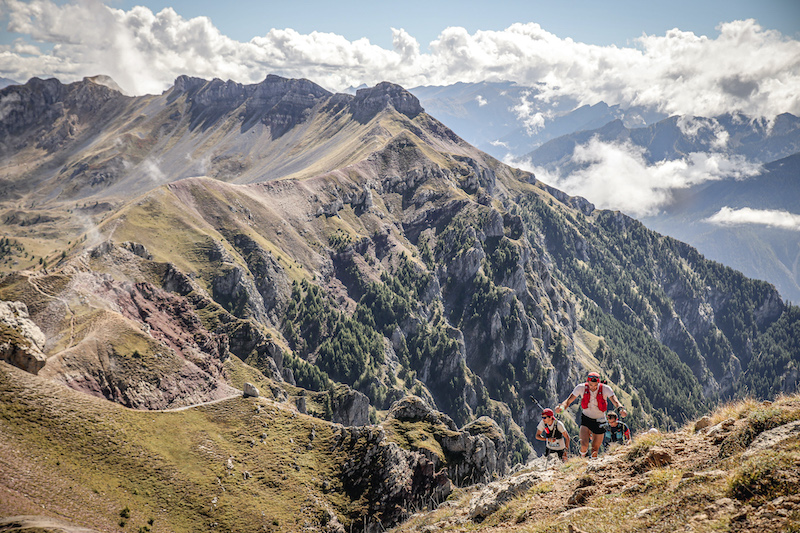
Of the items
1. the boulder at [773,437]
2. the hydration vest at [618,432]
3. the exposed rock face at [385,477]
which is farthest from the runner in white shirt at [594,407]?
the exposed rock face at [385,477]

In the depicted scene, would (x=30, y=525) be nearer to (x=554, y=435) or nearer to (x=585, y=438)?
(x=554, y=435)

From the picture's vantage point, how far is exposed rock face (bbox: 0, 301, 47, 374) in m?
61.2

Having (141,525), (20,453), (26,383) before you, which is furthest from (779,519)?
(26,383)

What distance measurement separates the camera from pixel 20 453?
167ft

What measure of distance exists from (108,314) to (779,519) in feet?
336

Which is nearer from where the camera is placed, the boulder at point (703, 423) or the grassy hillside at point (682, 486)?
the grassy hillside at point (682, 486)

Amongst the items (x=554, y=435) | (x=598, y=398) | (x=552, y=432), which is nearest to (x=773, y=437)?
(x=598, y=398)

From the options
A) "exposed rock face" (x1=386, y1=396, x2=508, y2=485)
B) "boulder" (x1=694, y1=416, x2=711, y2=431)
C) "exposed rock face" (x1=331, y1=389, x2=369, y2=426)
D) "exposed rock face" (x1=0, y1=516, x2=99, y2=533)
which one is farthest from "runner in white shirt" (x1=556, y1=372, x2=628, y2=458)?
"exposed rock face" (x1=331, y1=389, x2=369, y2=426)

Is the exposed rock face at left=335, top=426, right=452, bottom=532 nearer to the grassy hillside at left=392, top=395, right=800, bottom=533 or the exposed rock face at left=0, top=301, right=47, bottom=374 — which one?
the grassy hillside at left=392, top=395, right=800, bottom=533

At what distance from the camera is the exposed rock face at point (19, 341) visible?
61.2 m

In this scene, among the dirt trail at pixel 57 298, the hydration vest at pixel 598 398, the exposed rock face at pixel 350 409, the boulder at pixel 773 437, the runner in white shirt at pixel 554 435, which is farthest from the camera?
the exposed rock face at pixel 350 409

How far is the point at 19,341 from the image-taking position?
6281 cm

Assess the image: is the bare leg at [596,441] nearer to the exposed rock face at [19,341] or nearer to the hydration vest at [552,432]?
the hydration vest at [552,432]

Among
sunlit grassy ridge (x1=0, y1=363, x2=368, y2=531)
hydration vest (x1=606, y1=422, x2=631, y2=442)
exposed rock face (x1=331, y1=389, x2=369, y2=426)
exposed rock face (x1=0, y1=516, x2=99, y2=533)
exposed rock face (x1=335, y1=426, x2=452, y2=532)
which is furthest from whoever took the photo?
exposed rock face (x1=331, y1=389, x2=369, y2=426)
